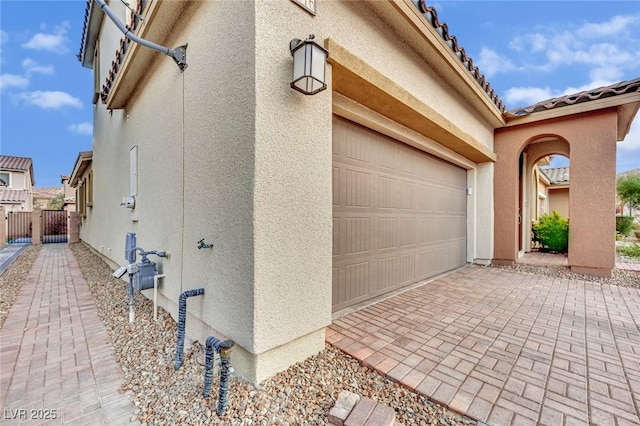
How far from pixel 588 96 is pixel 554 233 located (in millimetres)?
5291

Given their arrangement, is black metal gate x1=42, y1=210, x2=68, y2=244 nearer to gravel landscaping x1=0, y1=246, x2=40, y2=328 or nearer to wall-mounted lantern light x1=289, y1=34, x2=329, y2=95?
gravel landscaping x1=0, y1=246, x2=40, y2=328

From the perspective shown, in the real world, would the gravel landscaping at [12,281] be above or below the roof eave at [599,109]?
below

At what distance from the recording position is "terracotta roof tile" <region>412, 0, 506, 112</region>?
13.5 feet

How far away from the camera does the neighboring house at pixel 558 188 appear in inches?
672

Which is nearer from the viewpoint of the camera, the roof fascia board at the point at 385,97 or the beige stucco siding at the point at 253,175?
the beige stucco siding at the point at 253,175

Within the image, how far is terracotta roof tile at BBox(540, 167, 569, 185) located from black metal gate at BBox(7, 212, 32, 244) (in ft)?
98.8

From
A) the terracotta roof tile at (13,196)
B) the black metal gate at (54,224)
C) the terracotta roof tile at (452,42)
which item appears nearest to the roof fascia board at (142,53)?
the terracotta roof tile at (452,42)

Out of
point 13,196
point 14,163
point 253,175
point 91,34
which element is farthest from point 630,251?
point 14,163

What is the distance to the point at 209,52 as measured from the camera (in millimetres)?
3066

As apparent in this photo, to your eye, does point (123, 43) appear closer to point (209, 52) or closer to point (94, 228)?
point (209, 52)

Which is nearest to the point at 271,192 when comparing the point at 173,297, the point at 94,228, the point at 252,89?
the point at 252,89

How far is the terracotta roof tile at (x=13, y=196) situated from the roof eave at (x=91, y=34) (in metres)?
16.2

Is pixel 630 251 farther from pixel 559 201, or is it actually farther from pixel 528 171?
pixel 559 201

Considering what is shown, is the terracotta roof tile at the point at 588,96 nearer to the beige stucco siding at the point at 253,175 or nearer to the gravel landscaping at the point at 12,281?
the beige stucco siding at the point at 253,175
